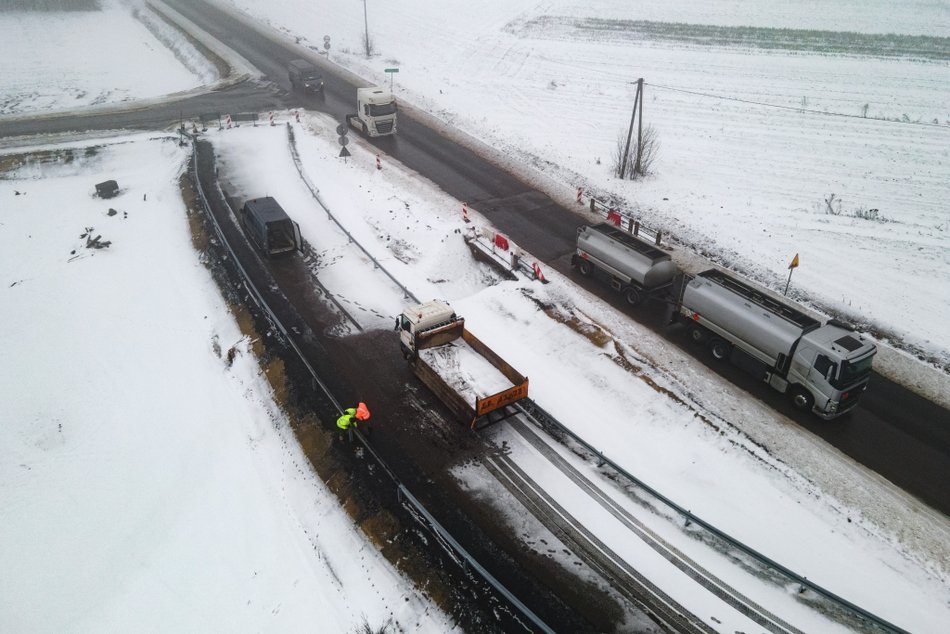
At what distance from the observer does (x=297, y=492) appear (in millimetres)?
16938

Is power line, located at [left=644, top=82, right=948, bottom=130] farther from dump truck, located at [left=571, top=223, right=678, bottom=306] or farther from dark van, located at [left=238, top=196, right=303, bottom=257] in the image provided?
dark van, located at [left=238, top=196, right=303, bottom=257]

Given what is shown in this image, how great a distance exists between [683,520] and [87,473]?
63.8ft

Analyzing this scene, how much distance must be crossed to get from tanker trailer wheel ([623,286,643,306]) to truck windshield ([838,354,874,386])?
8.04m

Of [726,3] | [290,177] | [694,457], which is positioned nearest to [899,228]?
[694,457]

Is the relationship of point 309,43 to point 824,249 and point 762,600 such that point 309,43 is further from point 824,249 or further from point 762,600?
point 762,600

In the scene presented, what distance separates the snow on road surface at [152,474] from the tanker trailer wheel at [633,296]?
14.7 meters

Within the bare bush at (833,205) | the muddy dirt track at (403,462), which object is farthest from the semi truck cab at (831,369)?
the bare bush at (833,205)

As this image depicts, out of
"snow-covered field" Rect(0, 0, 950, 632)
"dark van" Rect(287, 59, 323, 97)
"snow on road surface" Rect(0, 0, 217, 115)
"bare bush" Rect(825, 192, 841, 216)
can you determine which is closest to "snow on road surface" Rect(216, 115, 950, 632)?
"snow-covered field" Rect(0, 0, 950, 632)

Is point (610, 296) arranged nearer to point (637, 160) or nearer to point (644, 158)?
point (637, 160)

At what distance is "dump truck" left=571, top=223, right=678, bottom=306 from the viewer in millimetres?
23562

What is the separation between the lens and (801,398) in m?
19.2

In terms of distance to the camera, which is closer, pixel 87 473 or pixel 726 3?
pixel 87 473

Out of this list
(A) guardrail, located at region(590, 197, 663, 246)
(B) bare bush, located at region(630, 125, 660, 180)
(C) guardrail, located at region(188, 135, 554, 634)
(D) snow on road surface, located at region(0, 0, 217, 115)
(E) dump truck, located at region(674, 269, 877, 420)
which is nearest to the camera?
(C) guardrail, located at region(188, 135, 554, 634)

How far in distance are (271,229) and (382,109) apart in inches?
682
